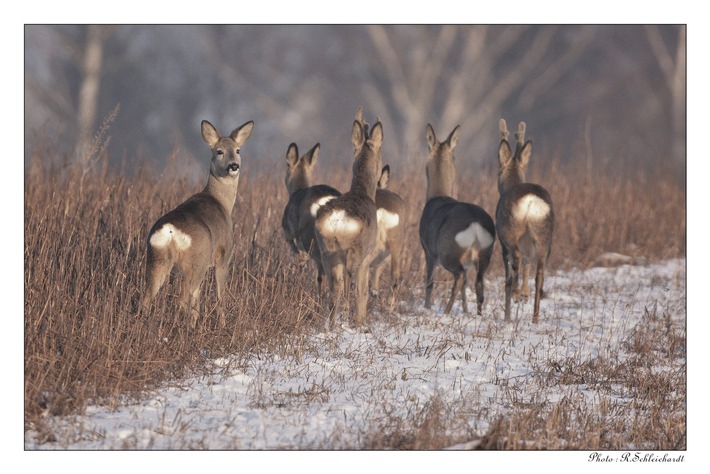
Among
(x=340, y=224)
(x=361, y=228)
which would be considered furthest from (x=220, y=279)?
(x=361, y=228)

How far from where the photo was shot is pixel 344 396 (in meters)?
6.11

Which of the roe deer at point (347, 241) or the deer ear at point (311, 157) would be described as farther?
the deer ear at point (311, 157)

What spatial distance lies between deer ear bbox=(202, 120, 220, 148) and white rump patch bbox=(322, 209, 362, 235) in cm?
123

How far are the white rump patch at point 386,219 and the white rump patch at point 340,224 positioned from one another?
1215mm

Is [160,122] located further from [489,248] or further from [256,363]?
[256,363]

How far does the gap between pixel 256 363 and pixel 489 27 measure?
76.2 feet

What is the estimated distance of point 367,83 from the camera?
1198 inches

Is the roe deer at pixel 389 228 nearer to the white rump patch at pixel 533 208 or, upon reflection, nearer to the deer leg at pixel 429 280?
the deer leg at pixel 429 280

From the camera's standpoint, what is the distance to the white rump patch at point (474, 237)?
9.04 metres

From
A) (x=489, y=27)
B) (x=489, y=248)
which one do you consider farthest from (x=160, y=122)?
(x=489, y=248)

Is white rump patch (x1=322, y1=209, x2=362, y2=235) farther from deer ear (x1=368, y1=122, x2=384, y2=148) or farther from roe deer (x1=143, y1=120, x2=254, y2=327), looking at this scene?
deer ear (x1=368, y1=122, x2=384, y2=148)

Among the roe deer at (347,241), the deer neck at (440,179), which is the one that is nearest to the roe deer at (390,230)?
the roe deer at (347,241)

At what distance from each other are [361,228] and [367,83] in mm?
22844

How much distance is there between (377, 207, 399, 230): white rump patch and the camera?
9234 mm
